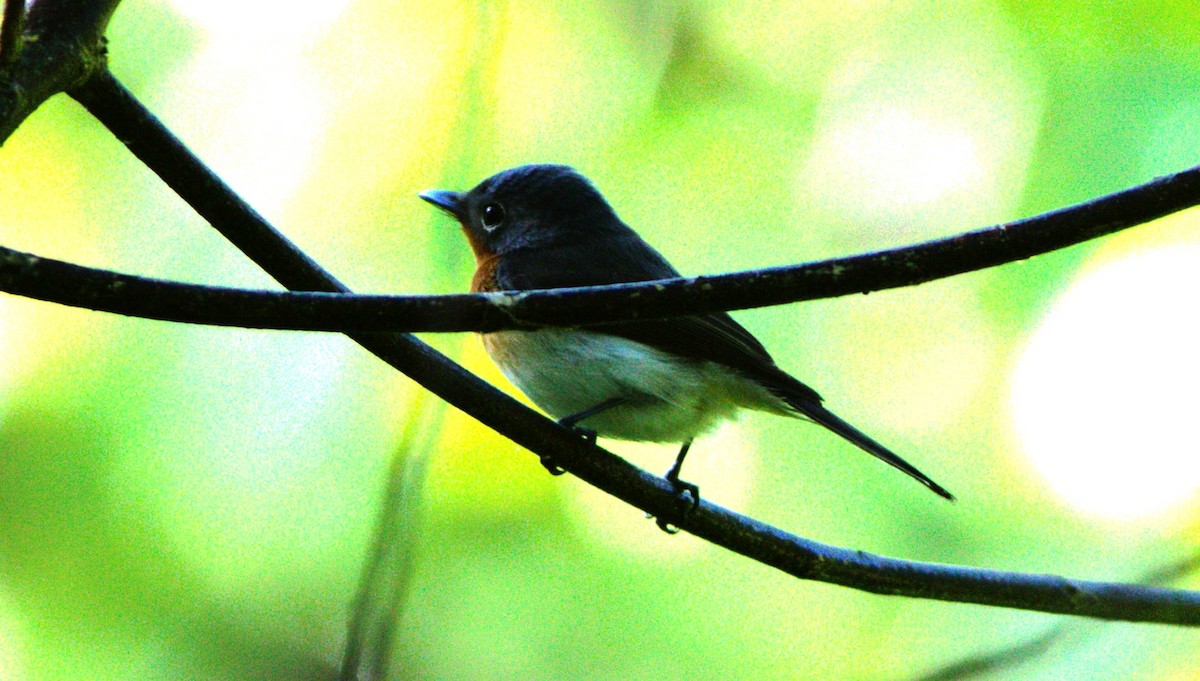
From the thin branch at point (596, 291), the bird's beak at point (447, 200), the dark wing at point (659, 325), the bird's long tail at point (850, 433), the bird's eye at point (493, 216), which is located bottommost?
the thin branch at point (596, 291)

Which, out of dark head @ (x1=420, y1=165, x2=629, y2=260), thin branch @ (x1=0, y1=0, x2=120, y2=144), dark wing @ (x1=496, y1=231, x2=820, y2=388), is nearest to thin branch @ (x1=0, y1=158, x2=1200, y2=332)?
thin branch @ (x1=0, y1=0, x2=120, y2=144)

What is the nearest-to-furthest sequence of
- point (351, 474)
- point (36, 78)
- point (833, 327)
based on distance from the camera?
point (36, 78) < point (351, 474) < point (833, 327)

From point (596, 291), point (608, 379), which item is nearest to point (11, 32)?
point (596, 291)

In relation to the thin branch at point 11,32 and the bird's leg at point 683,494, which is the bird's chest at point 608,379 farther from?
the thin branch at point 11,32

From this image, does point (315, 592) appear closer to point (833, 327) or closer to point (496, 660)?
point (496, 660)

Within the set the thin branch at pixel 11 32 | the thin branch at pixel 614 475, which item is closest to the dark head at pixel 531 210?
the thin branch at pixel 614 475

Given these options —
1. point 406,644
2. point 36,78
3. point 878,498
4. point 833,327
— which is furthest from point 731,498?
point 36,78
